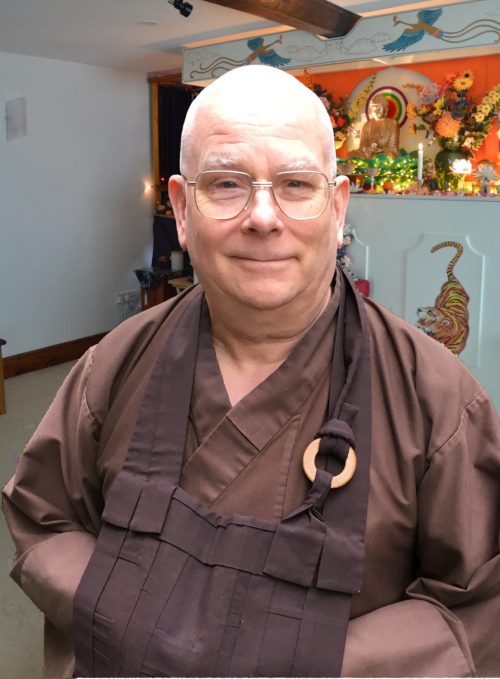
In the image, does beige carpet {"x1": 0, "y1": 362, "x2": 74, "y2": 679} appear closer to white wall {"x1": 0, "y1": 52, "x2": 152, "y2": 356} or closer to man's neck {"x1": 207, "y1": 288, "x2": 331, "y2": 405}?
white wall {"x1": 0, "y1": 52, "x2": 152, "y2": 356}

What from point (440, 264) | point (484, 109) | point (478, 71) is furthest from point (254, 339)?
point (478, 71)

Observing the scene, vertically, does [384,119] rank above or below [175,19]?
below

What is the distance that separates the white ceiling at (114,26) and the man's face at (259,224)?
3.09 metres

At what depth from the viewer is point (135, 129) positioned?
6.04 metres

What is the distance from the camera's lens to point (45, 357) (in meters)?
5.52

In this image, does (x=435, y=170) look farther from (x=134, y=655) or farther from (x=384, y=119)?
(x=134, y=655)

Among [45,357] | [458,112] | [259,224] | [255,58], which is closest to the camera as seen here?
[259,224]

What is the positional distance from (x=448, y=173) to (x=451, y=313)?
939 mm

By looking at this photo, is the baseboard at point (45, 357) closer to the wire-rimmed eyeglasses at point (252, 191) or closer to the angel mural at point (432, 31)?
the angel mural at point (432, 31)

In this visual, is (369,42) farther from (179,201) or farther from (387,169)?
(179,201)

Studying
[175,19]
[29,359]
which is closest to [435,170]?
[175,19]

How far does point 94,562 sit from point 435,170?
3850 millimetres

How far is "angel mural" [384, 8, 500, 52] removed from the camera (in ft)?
11.3

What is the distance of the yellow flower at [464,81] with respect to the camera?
4020 mm
